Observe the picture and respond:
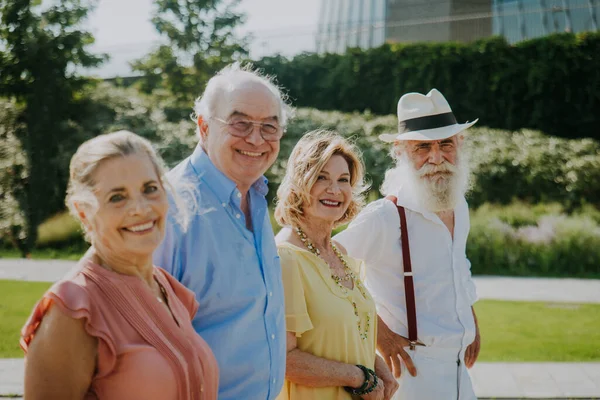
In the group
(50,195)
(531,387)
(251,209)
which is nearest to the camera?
(251,209)

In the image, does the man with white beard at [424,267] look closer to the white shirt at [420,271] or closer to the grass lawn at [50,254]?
the white shirt at [420,271]

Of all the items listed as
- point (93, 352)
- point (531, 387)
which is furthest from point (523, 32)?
point (93, 352)

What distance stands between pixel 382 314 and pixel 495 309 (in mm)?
5385

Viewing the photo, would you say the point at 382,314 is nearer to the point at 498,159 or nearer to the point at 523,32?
the point at 498,159

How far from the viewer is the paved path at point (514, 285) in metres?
9.48

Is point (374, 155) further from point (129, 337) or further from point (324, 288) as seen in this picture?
point (129, 337)

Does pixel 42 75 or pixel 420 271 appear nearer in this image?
pixel 420 271

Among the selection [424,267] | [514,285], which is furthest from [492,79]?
[424,267]

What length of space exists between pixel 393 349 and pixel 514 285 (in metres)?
7.41

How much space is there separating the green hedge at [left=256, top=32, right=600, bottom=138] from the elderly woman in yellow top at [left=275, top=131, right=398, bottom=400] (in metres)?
17.6

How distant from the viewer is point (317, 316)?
2.85 meters

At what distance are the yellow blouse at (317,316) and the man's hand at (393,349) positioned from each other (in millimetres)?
580

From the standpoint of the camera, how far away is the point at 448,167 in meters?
3.90

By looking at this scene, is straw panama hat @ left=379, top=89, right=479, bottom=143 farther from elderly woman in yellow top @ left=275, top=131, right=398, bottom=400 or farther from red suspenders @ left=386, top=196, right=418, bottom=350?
elderly woman in yellow top @ left=275, top=131, right=398, bottom=400
